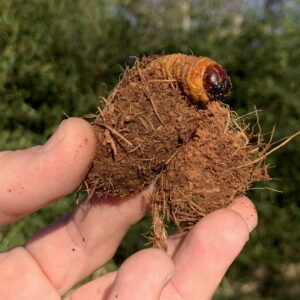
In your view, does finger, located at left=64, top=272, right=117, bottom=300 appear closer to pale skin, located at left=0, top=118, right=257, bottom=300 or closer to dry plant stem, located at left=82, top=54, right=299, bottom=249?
pale skin, located at left=0, top=118, right=257, bottom=300

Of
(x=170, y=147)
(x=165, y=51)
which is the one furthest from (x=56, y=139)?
(x=165, y=51)

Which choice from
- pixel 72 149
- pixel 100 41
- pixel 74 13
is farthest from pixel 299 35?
pixel 72 149

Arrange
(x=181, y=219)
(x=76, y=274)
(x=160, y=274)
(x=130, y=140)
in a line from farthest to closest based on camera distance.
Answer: (x=76, y=274) → (x=181, y=219) → (x=130, y=140) → (x=160, y=274)

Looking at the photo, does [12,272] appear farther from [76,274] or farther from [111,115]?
[111,115]

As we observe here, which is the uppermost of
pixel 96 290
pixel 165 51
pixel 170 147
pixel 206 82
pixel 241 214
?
pixel 206 82

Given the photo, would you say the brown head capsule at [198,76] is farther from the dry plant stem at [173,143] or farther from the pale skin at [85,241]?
the pale skin at [85,241]

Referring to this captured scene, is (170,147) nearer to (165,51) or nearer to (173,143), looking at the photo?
(173,143)
